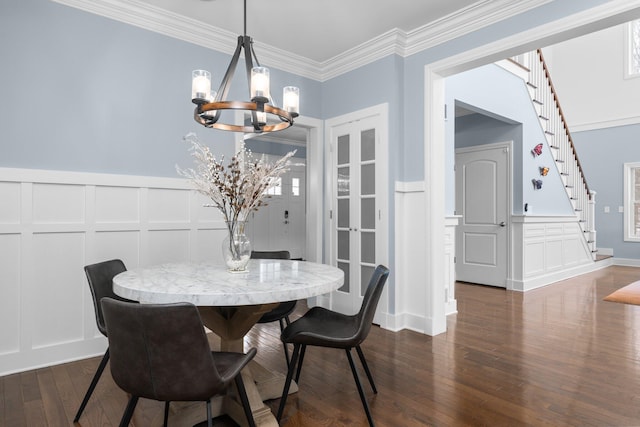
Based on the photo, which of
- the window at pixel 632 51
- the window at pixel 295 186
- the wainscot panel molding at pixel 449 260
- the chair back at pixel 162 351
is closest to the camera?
the chair back at pixel 162 351

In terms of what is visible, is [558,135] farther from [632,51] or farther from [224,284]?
[224,284]

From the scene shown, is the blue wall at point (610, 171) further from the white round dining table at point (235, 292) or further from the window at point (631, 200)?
the white round dining table at point (235, 292)

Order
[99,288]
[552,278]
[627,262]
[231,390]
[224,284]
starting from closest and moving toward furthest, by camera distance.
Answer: [224,284], [231,390], [99,288], [552,278], [627,262]

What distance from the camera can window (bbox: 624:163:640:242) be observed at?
300 inches

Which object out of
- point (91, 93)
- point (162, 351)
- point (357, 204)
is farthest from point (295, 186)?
point (162, 351)

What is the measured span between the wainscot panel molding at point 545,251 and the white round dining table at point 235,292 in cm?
405

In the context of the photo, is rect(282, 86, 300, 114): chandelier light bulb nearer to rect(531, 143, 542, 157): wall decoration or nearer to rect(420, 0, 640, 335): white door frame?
rect(420, 0, 640, 335): white door frame

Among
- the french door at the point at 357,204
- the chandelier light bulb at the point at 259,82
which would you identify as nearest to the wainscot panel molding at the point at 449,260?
the french door at the point at 357,204

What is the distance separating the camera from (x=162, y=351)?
4.36 feet

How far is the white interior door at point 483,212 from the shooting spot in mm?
5480

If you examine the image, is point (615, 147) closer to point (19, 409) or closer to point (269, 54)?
point (269, 54)

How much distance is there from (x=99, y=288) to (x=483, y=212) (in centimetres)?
516

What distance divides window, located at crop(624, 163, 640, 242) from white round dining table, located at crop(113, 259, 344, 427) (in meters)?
8.13

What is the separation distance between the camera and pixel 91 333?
286 cm
